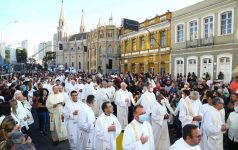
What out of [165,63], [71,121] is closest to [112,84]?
[71,121]

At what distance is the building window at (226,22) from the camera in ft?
79.4

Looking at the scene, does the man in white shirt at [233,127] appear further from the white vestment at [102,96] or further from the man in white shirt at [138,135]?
the white vestment at [102,96]

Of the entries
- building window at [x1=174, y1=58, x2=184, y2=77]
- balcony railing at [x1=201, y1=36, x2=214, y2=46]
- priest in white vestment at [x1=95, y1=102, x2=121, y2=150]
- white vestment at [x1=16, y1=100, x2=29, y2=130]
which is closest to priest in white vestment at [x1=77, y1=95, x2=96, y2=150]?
priest in white vestment at [x1=95, y1=102, x2=121, y2=150]

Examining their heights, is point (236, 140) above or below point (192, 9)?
below

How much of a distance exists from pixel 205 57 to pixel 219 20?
3.68m

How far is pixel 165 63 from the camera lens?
3466 cm

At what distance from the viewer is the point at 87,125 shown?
7844mm

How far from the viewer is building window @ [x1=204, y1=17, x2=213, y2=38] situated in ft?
87.0

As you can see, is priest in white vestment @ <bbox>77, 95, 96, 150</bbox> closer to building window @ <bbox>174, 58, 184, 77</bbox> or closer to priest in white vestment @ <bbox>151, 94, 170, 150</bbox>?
priest in white vestment @ <bbox>151, 94, 170, 150</bbox>

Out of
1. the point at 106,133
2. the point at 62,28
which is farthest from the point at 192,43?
the point at 62,28

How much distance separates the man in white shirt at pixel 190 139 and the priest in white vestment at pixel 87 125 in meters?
3.53

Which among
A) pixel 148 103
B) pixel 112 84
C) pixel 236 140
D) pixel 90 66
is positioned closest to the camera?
pixel 236 140

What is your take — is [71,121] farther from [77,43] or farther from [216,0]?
[77,43]

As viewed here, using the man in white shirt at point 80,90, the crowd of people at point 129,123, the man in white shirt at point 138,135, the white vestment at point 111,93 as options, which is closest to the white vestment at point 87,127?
the crowd of people at point 129,123
